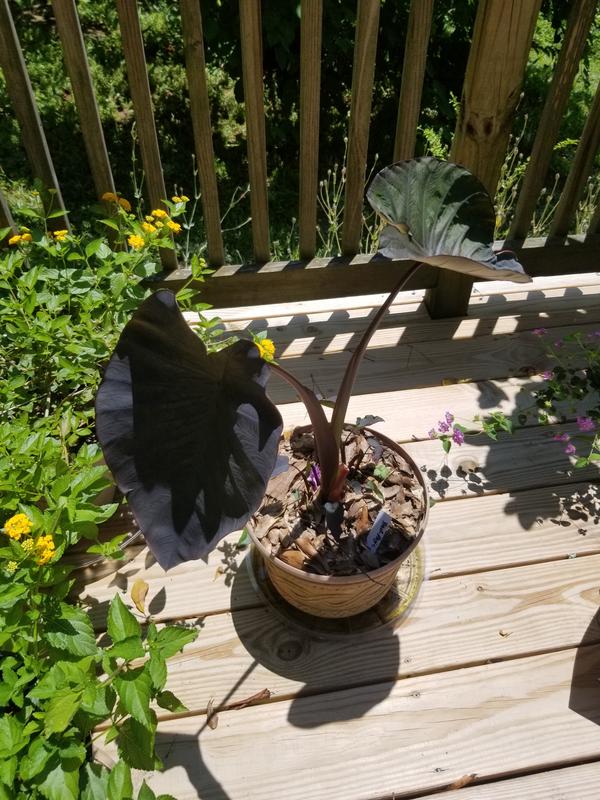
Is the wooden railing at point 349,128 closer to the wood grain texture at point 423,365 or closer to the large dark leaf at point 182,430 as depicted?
the wood grain texture at point 423,365

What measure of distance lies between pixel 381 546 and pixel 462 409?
0.71 meters

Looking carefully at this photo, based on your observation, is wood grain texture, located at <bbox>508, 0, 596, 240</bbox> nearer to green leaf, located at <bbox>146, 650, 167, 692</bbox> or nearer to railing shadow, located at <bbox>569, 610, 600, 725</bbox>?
railing shadow, located at <bbox>569, 610, 600, 725</bbox>

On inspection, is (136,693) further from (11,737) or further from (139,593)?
(139,593)

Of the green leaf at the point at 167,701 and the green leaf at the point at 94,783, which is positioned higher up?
the green leaf at the point at 167,701

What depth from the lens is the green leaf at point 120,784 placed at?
0.86m

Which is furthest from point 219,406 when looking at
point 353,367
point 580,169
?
point 580,169

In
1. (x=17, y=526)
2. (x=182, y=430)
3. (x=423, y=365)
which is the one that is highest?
(x=182, y=430)

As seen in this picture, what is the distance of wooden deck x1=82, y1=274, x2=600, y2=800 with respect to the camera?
3.62 ft

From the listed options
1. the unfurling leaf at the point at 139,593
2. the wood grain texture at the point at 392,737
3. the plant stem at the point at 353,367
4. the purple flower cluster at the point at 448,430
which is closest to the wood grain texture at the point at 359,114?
the purple flower cluster at the point at 448,430

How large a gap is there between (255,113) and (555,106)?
2.68 feet

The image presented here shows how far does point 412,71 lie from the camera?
1.54 m

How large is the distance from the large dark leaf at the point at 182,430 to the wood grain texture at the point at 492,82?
4.03 ft

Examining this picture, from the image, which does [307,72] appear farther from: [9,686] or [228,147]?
[228,147]

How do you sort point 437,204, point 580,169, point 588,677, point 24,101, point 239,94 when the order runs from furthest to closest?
point 239,94
point 580,169
point 24,101
point 588,677
point 437,204
